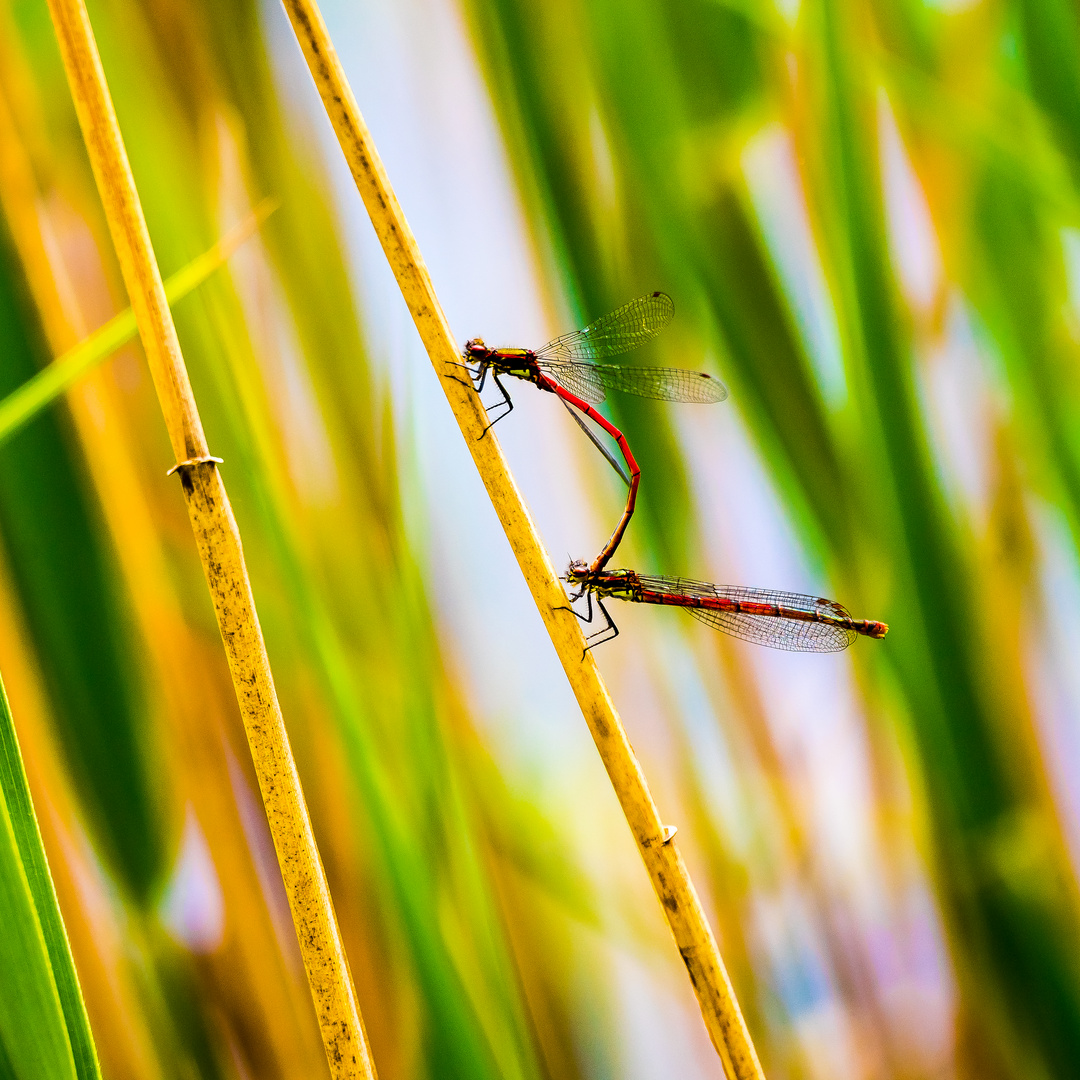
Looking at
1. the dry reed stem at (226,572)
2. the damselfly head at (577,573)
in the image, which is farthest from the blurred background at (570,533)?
the dry reed stem at (226,572)

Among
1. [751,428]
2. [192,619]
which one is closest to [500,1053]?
[192,619]

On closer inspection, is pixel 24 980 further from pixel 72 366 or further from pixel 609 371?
pixel 609 371

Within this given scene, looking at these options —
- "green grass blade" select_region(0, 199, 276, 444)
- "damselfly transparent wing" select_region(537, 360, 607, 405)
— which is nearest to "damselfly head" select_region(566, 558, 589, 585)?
"damselfly transparent wing" select_region(537, 360, 607, 405)

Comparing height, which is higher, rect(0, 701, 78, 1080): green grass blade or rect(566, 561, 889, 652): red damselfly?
rect(566, 561, 889, 652): red damselfly

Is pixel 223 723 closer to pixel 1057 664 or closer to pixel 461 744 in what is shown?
pixel 461 744

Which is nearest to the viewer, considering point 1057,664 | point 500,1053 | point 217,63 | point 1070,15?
point 500,1053

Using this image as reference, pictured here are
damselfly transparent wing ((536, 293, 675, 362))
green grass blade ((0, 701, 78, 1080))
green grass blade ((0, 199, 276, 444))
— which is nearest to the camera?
green grass blade ((0, 701, 78, 1080))

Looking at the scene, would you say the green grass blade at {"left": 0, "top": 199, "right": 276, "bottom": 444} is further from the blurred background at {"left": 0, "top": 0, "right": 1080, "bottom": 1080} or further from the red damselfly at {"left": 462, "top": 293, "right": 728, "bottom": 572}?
the red damselfly at {"left": 462, "top": 293, "right": 728, "bottom": 572}
